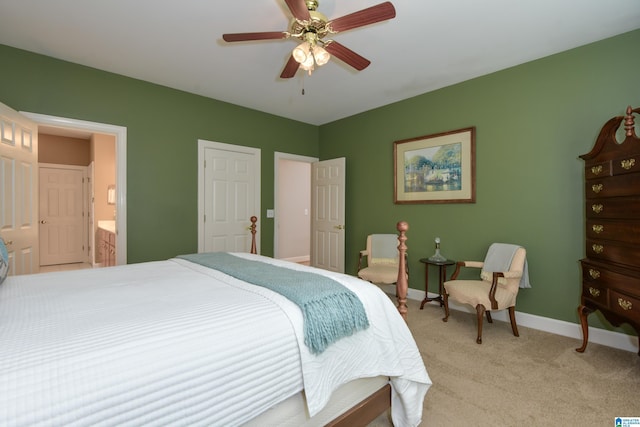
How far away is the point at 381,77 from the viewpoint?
3479 mm

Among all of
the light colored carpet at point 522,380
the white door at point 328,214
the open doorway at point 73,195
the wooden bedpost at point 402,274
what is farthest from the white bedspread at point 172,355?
the open doorway at point 73,195

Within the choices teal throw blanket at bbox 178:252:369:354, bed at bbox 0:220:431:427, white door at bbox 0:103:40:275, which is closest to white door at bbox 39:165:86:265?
white door at bbox 0:103:40:275

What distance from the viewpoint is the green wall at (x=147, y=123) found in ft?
9.92

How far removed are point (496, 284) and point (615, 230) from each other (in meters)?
0.95

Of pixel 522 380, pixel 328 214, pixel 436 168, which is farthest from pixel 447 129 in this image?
pixel 522 380

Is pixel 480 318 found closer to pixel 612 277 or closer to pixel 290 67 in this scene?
pixel 612 277

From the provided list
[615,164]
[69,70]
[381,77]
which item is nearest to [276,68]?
[381,77]

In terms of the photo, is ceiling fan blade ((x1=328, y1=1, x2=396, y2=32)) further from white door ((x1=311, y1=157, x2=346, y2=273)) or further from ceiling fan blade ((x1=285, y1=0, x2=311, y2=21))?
white door ((x1=311, y1=157, x2=346, y2=273))

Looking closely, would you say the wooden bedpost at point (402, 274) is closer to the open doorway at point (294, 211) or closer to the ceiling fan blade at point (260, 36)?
the ceiling fan blade at point (260, 36)

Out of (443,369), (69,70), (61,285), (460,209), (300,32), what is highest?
(69,70)

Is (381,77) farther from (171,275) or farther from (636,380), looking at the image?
(636,380)

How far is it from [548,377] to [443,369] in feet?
2.34

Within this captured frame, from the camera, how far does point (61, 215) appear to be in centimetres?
625

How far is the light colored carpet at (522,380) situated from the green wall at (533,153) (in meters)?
0.50
